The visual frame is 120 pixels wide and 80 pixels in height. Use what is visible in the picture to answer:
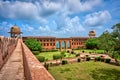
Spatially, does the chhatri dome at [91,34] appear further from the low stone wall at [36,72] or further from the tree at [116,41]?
the low stone wall at [36,72]

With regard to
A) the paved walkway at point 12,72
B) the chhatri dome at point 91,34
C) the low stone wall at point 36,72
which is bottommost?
the paved walkway at point 12,72

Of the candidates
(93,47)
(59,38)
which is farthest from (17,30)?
(93,47)

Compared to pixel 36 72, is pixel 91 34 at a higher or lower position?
higher

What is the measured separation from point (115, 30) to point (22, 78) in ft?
67.3

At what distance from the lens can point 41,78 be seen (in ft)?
6.26

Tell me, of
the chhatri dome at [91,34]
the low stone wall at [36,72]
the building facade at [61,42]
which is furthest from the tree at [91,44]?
the low stone wall at [36,72]

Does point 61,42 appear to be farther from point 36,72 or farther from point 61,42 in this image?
point 36,72

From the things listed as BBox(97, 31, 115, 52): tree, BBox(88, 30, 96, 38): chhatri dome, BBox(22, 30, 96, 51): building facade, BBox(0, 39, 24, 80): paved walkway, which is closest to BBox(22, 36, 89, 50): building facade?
BBox(22, 30, 96, 51): building facade

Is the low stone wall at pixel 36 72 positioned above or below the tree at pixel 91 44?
above

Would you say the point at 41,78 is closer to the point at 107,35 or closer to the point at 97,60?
the point at 107,35

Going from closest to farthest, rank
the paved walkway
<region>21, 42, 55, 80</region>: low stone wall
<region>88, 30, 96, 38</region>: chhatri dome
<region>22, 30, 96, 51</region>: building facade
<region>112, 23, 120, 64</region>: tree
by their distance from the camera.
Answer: <region>21, 42, 55, 80</region>: low stone wall, the paved walkway, <region>112, 23, 120, 64</region>: tree, <region>22, 30, 96, 51</region>: building facade, <region>88, 30, 96, 38</region>: chhatri dome

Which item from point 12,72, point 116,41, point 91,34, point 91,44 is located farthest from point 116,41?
point 91,34

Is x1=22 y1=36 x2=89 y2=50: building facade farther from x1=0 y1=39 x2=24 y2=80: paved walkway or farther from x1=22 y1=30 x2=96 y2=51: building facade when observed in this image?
x1=0 y1=39 x2=24 y2=80: paved walkway

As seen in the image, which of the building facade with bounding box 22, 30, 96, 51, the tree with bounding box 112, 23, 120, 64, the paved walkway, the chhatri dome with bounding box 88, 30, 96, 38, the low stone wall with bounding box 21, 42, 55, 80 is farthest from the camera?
the chhatri dome with bounding box 88, 30, 96, 38
